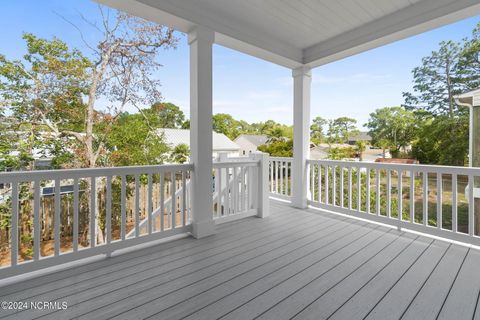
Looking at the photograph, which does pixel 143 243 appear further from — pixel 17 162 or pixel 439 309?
pixel 17 162

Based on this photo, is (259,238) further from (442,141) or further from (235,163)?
(442,141)

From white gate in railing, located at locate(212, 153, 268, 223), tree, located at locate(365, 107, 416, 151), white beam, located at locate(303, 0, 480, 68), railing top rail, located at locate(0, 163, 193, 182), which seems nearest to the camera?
railing top rail, located at locate(0, 163, 193, 182)

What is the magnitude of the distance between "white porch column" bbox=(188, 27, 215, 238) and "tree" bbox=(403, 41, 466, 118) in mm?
7965

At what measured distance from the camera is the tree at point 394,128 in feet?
26.2

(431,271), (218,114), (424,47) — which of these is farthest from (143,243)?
(218,114)

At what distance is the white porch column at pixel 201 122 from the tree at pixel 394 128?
7.73 metres

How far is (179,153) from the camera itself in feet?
25.1

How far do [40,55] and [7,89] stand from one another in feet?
3.33

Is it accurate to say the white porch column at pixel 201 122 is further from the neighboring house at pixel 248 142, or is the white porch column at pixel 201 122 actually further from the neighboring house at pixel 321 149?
the neighboring house at pixel 248 142

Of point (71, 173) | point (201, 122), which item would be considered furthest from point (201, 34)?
point (71, 173)

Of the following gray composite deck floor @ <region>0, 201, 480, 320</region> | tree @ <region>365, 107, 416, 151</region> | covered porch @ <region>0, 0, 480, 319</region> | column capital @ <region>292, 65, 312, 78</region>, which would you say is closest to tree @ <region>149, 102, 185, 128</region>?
covered porch @ <region>0, 0, 480, 319</region>

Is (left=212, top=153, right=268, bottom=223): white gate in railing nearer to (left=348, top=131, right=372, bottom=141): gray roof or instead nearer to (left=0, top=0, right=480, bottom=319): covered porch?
(left=0, top=0, right=480, bottom=319): covered porch

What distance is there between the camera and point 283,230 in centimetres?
309

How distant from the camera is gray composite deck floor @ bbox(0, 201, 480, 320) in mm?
1514
